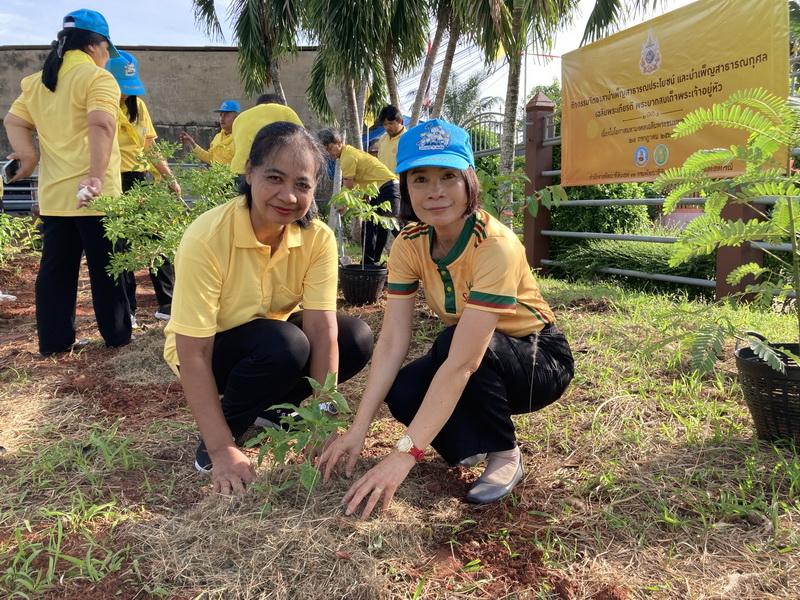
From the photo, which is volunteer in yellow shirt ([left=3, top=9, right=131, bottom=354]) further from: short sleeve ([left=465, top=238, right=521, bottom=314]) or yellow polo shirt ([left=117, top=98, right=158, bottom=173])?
short sleeve ([left=465, top=238, right=521, bottom=314])

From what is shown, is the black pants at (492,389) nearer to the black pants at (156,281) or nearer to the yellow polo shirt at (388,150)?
the black pants at (156,281)

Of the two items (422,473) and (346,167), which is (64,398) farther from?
(346,167)

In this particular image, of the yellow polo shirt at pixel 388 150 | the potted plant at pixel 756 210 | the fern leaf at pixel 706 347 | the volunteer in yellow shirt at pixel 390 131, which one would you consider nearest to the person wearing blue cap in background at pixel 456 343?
the fern leaf at pixel 706 347

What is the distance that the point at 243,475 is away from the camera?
1822 millimetres

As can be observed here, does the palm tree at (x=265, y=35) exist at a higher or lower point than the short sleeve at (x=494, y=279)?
higher

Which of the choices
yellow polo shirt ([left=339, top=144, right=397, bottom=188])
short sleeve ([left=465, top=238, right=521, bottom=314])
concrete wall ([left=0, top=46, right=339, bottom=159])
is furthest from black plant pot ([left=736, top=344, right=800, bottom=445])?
concrete wall ([left=0, top=46, right=339, bottom=159])

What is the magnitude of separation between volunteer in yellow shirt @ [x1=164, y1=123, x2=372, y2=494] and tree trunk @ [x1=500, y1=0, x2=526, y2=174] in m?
4.93

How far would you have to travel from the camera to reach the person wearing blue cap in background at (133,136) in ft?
12.8

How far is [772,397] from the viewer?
1.99 meters

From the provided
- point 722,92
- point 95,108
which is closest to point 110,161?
point 95,108

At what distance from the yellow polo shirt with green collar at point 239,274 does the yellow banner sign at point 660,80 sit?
136 inches

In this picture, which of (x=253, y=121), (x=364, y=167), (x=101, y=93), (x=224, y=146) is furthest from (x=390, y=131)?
(x=101, y=93)

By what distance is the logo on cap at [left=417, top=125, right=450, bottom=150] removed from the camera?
5.71 ft

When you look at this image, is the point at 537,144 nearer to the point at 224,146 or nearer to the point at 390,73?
the point at 224,146
